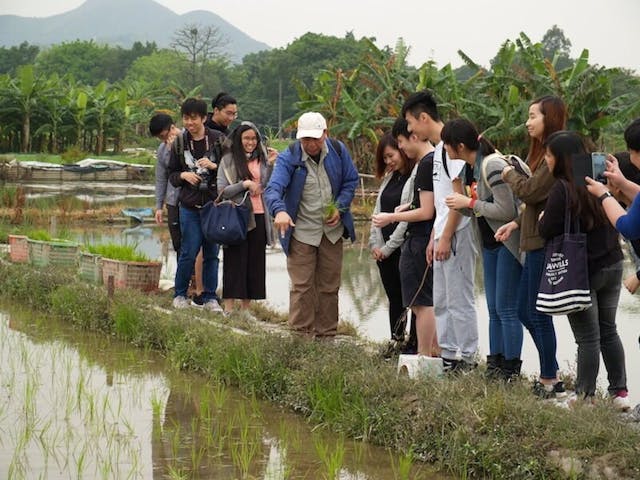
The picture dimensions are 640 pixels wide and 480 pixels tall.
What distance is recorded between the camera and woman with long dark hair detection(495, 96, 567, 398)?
5.12m

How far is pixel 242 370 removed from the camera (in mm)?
5953

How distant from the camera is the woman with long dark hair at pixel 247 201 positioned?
300 inches

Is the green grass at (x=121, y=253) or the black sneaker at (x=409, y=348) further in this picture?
the green grass at (x=121, y=253)

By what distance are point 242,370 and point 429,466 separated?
166cm

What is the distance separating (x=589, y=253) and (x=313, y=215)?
2.20 metres

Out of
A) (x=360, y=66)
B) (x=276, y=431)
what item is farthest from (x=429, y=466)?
(x=360, y=66)

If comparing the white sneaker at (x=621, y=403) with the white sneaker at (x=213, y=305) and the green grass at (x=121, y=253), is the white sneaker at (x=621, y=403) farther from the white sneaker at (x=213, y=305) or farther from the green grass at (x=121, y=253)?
the green grass at (x=121, y=253)

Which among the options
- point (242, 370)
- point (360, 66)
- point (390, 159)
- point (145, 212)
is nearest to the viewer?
point (242, 370)

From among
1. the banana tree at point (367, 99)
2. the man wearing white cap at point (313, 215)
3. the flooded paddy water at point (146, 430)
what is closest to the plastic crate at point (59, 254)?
the flooded paddy water at point (146, 430)

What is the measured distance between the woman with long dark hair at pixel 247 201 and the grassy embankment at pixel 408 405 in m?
0.46

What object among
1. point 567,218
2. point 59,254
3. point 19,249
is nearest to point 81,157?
point 19,249

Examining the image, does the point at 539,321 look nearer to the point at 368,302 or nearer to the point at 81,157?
the point at 368,302

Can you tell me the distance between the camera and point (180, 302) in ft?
26.1

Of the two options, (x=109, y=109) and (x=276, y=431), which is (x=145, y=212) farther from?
(x=109, y=109)
